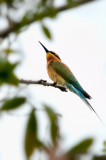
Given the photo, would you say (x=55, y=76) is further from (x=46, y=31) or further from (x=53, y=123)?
(x=53, y=123)

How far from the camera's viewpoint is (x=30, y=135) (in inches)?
17.4

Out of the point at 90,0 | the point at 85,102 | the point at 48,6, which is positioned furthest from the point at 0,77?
the point at 85,102

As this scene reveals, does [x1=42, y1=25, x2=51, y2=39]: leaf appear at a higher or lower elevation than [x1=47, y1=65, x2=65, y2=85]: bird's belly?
lower

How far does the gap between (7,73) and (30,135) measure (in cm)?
11

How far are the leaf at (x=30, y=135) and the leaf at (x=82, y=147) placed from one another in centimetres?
7

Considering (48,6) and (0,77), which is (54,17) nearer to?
(48,6)

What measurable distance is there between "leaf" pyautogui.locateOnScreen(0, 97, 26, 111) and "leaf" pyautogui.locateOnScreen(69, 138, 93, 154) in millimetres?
135

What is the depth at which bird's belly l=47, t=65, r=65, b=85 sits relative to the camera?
9.56 ft

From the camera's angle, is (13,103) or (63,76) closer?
(13,103)

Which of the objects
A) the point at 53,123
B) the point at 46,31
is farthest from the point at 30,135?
the point at 46,31

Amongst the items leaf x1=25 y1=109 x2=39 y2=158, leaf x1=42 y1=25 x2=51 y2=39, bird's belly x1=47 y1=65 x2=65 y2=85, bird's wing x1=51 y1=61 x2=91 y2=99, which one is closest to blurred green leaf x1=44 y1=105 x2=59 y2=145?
leaf x1=25 y1=109 x2=39 y2=158

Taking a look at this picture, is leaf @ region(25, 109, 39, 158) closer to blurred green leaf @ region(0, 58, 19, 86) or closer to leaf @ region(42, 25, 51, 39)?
blurred green leaf @ region(0, 58, 19, 86)

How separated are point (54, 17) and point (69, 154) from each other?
54 centimetres

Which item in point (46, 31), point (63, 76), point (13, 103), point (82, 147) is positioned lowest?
point (82, 147)
